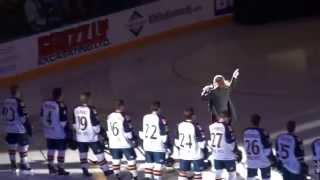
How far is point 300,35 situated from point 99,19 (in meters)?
6.77

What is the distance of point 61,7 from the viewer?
87.4 feet

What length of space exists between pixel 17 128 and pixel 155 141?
2.86 metres

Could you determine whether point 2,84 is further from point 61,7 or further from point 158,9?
point 158,9

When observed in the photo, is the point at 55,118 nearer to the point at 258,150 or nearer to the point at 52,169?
the point at 52,169

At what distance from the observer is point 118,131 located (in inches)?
621

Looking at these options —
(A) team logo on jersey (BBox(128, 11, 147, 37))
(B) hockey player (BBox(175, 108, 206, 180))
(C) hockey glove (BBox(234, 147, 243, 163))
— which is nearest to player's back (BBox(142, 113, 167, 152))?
(B) hockey player (BBox(175, 108, 206, 180))

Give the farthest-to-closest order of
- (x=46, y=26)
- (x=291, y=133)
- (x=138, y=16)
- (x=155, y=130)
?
(x=138, y=16), (x=46, y=26), (x=155, y=130), (x=291, y=133)

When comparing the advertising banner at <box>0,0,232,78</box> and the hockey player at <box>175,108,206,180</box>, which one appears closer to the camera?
the hockey player at <box>175,108,206,180</box>

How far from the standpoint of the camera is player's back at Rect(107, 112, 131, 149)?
15.7 m

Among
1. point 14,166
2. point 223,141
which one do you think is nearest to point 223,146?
point 223,141

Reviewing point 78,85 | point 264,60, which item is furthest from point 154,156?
point 264,60

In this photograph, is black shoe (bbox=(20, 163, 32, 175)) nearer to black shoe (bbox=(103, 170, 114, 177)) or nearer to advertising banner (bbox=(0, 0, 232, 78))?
black shoe (bbox=(103, 170, 114, 177))

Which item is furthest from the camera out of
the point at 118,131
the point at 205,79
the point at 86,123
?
the point at 205,79

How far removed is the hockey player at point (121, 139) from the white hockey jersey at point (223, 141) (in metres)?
1.58
